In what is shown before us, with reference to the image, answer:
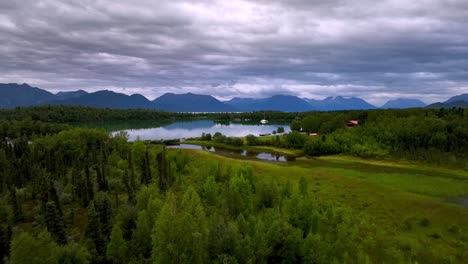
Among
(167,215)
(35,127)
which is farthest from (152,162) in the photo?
(35,127)

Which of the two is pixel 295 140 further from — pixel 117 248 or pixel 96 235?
pixel 117 248

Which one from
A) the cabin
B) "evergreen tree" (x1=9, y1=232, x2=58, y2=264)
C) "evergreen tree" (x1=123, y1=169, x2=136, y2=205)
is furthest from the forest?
the cabin

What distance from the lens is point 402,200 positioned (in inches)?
2088

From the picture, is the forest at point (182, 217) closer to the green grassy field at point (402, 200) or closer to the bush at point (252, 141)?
the green grassy field at point (402, 200)

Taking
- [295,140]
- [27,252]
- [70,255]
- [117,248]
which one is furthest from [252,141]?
[27,252]

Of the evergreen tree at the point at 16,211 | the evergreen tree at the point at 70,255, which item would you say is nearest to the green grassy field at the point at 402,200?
the evergreen tree at the point at 70,255

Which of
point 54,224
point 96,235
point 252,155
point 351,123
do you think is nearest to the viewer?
point 96,235

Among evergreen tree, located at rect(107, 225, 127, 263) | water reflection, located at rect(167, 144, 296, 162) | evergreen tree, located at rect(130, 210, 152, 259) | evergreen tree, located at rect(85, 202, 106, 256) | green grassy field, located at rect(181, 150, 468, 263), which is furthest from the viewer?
water reflection, located at rect(167, 144, 296, 162)

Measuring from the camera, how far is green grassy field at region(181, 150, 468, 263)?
37.2 metres

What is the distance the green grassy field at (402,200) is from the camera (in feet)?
122

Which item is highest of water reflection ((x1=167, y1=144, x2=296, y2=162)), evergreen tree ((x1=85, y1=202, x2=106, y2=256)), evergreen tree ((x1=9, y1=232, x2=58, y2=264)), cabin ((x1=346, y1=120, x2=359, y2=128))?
cabin ((x1=346, y1=120, x2=359, y2=128))

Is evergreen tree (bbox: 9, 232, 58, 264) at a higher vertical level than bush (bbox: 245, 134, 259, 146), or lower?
higher

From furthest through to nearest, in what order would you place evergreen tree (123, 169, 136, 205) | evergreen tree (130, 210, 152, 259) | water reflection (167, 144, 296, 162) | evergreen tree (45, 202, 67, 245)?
1. water reflection (167, 144, 296, 162)
2. evergreen tree (123, 169, 136, 205)
3. evergreen tree (45, 202, 67, 245)
4. evergreen tree (130, 210, 152, 259)

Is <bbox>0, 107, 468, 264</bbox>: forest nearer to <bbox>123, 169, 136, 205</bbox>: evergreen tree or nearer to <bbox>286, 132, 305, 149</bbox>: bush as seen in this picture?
<bbox>123, 169, 136, 205</bbox>: evergreen tree
